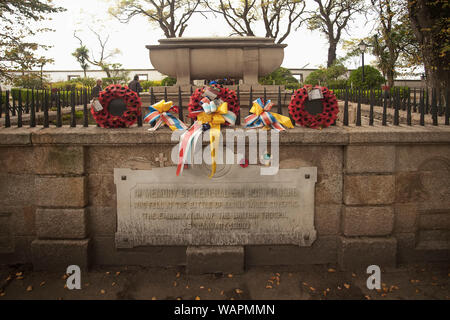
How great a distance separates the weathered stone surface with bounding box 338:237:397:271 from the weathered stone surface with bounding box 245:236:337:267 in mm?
151

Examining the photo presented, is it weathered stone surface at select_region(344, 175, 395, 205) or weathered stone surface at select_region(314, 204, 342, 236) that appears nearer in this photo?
weathered stone surface at select_region(344, 175, 395, 205)

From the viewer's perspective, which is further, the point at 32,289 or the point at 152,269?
the point at 152,269

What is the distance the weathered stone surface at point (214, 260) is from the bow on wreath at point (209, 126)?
791 millimetres

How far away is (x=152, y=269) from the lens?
345cm

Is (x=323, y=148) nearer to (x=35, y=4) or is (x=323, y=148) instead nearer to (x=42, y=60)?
(x=42, y=60)

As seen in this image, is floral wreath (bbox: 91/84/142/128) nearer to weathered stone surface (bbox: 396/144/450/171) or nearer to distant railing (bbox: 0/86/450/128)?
distant railing (bbox: 0/86/450/128)

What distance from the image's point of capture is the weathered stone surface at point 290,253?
3500 millimetres

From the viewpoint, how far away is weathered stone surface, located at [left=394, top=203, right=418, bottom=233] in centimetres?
349

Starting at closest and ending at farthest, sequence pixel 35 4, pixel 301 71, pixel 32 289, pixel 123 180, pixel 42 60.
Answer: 1. pixel 32 289
2. pixel 123 180
3. pixel 42 60
4. pixel 35 4
5. pixel 301 71

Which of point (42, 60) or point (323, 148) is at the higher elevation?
point (42, 60)

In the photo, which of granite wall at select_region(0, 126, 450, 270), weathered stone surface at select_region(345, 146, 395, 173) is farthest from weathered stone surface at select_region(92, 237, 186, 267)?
weathered stone surface at select_region(345, 146, 395, 173)

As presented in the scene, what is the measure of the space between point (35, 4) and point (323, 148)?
49.6 ft

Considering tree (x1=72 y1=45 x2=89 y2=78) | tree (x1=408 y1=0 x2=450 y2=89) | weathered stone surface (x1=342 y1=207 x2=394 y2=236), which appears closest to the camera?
weathered stone surface (x1=342 y1=207 x2=394 y2=236)

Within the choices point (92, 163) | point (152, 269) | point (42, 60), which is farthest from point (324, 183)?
point (42, 60)
